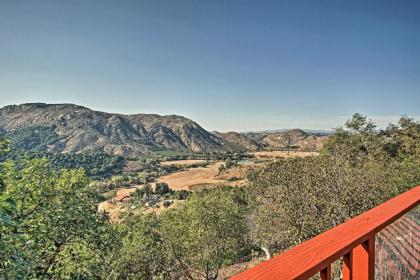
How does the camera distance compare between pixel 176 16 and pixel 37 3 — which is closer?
pixel 37 3

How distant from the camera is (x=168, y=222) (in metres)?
24.3

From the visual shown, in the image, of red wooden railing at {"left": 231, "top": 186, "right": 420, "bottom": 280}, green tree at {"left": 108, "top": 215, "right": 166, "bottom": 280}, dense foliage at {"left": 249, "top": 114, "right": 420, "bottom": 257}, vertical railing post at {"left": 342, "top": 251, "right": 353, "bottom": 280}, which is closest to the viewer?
red wooden railing at {"left": 231, "top": 186, "right": 420, "bottom": 280}

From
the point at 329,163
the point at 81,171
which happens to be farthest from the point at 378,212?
the point at 329,163

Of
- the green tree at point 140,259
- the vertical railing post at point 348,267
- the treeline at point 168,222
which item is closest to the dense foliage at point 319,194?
the treeline at point 168,222

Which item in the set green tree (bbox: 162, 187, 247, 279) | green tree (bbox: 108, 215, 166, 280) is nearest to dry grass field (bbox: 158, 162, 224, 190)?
green tree (bbox: 162, 187, 247, 279)

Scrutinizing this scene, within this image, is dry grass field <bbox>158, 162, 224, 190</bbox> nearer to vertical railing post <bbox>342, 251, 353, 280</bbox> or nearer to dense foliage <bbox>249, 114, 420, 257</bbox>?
dense foliage <bbox>249, 114, 420, 257</bbox>

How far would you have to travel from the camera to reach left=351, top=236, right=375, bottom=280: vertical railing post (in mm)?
1299

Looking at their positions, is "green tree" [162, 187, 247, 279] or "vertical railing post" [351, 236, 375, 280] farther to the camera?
"green tree" [162, 187, 247, 279]

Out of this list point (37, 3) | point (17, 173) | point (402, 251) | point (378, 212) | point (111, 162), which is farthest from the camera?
point (111, 162)

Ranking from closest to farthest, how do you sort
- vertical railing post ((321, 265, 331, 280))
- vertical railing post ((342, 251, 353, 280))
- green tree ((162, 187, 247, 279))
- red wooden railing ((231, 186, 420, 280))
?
red wooden railing ((231, 186, 420, 280)), vertical railing post ((321, 265, 331, 280)), vertical railing post ((342, 251, 353, 280)), green tree ((162, 187, 247, 279))

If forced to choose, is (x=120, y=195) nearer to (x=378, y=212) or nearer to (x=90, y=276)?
(x=90, y=276)

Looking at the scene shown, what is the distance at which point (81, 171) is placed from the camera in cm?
1130

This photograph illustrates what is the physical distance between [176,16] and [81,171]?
18.1 m

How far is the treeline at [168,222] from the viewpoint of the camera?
8.66 meters
